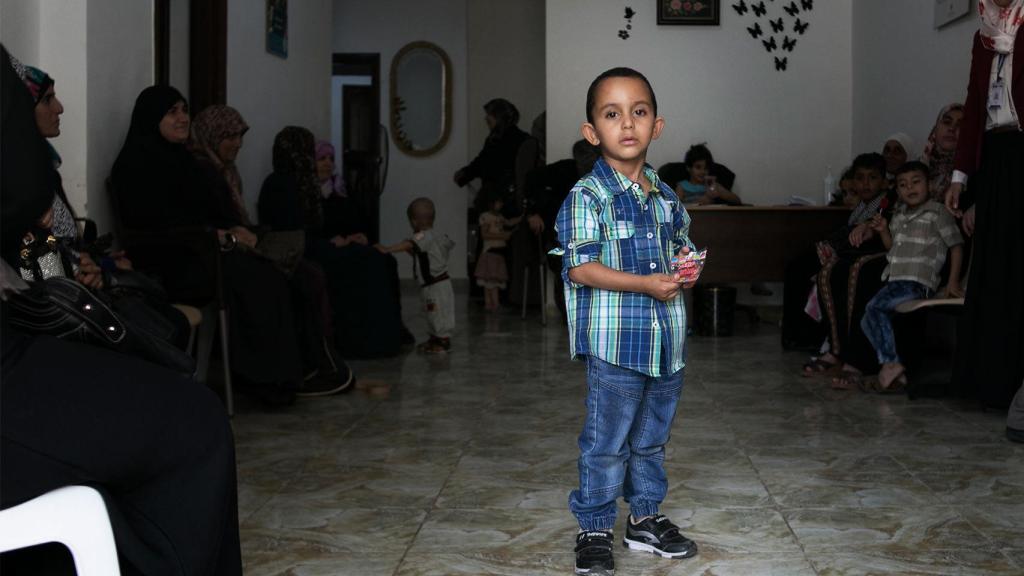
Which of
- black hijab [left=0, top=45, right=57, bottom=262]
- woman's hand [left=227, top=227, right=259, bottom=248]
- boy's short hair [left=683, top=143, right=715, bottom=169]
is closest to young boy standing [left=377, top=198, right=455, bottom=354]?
woman's hand [left=227, top=227, right=259, bottom=248]

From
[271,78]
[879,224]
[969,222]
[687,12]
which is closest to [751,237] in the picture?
[879,224]

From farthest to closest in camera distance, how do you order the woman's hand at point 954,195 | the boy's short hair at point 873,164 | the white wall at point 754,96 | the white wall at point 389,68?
the white wall at point 389,68 < the white wall at point 754,96 < the boy's short hair at point 873,164 < the woman's hand at point 954,195

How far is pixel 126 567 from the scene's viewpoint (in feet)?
4.57

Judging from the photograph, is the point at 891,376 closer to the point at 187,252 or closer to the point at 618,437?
the point at 618,437

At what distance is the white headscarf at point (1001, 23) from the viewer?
3.79 metres

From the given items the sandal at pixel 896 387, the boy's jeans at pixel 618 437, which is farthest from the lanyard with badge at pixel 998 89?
the boy's jeans at pixel 618 437

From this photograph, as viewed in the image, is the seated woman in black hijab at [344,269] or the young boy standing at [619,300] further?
the seated woman in black hijab at [344,269]

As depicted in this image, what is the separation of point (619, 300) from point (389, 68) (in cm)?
893

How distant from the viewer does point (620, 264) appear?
2.28m

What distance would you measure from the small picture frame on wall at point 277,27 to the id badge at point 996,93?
143 inches

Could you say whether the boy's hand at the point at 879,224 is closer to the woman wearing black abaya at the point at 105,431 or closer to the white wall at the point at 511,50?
the woman wearing black abaya at the point at 105,431

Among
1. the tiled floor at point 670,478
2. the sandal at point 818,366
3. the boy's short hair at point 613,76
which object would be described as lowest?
the tiled floor at point 670,478

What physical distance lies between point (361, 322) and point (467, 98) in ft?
16.5

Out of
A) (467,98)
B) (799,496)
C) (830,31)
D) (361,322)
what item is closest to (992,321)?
(799,496)
